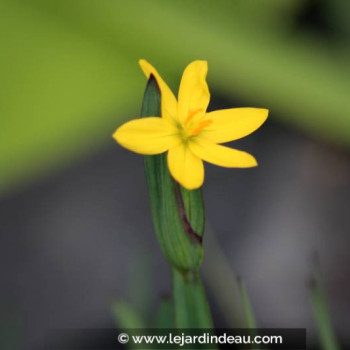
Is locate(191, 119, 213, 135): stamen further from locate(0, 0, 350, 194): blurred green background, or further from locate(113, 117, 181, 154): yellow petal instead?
locate(0, 0, 350, 194): blurred green background

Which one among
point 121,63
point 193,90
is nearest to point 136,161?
point 121,63

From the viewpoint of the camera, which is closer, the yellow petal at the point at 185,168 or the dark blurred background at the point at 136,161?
the yellow petal at the point at 185,168

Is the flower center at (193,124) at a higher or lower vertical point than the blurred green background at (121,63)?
lower

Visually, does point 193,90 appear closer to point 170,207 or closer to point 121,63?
point 170,207

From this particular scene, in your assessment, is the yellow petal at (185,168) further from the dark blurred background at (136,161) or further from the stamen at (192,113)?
the dark blurred background at (136,161)

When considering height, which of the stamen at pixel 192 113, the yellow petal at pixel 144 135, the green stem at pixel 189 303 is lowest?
the green stem at pixel 189 303

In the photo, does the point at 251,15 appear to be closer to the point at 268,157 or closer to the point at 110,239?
the point at 268,157

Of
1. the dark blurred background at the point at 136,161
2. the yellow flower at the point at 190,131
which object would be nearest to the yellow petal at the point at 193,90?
the yellow flower at the point at 190,131

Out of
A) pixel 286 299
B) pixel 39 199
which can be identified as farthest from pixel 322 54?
pixel 39 199
